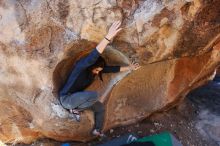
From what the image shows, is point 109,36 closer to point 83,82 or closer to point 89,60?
point 89,60

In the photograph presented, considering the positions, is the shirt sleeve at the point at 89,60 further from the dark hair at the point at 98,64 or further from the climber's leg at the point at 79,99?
the climber's leg at the point at 79,99

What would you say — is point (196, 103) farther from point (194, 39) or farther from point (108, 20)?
point (108, 20)

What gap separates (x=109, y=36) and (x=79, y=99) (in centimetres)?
59

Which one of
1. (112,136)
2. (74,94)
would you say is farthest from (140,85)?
(74,94)

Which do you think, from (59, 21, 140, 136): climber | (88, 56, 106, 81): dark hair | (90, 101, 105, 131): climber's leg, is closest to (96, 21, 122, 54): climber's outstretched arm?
(59, 21, 140, 136): climber

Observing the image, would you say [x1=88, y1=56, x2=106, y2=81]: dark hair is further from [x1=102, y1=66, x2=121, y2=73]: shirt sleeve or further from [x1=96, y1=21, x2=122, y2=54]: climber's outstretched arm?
[x1=96, y1=21, x2=122, y2=54]: climber's outstretched arm

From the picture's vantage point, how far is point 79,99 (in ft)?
10.8

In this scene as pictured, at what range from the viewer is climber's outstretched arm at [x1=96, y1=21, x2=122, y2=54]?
301cm

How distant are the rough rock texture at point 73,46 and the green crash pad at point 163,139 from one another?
0.44 meters

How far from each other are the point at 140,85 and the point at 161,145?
58 centimetres

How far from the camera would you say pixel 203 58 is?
3844 millimetres

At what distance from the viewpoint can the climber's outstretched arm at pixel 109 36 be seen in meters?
3.01

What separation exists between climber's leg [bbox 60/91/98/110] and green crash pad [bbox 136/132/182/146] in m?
0.63


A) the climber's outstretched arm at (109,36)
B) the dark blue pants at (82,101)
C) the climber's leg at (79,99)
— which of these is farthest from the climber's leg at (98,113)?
the climber's outstretched arm at (109,36)
